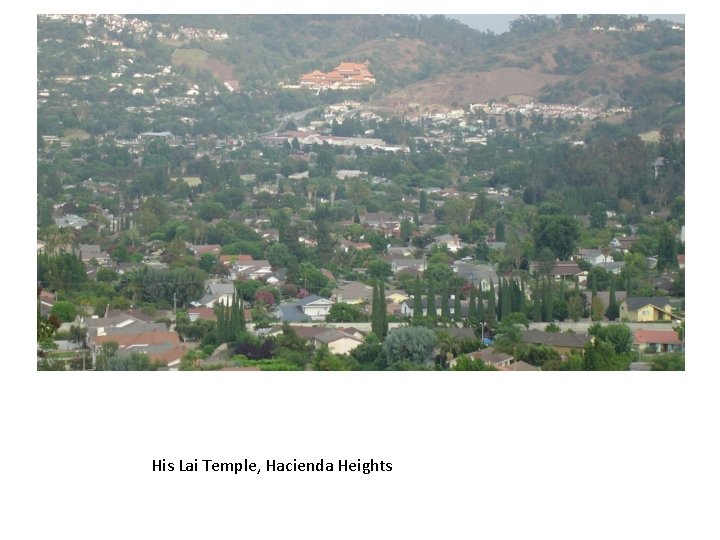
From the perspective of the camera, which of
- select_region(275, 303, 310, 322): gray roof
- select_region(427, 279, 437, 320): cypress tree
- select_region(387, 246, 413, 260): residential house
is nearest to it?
select_region(427, 279, 437, 320): cypress tree

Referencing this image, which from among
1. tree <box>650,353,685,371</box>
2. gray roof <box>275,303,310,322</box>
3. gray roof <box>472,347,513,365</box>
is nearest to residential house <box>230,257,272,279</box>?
gray roof <box>275,303,310,322</box>

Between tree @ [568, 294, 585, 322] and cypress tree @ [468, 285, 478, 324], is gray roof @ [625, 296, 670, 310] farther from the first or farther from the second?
cypress tree @ [468, 285, 478, 324]

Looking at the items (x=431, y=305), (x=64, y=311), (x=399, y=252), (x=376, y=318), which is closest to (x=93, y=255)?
(x=399, y=252)

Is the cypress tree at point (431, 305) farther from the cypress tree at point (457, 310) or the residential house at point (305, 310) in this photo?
the residential house at point (305, 310)

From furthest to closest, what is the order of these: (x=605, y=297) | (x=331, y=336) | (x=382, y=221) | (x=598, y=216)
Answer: (x=382, y=221) < (x=598, y=216) < (x=605, y=297) < (x=331, y=336)

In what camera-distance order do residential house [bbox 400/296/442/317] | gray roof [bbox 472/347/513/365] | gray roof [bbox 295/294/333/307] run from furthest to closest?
gray roof [bbox 295/294/333/307], residential house [bbox 400/296/442/317], gray roof [bbox 472/347/513/365]

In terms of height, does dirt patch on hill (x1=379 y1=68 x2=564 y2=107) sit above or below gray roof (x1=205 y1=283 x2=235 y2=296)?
above

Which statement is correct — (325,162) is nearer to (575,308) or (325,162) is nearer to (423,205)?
(423,205)
